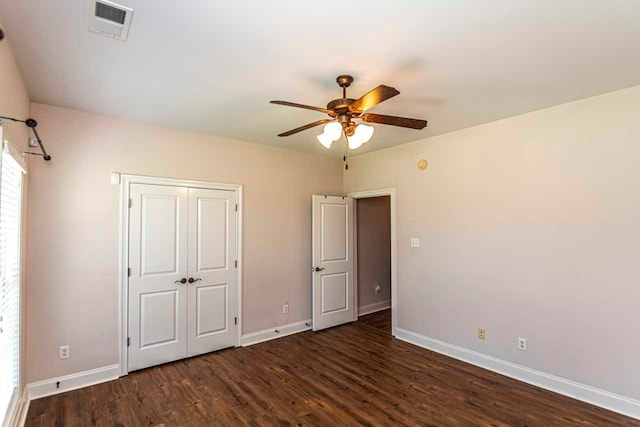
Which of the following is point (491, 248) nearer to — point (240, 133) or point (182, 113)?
point (240, 133)

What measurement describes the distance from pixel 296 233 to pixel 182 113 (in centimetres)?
227

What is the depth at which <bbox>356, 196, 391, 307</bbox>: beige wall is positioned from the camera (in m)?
5.76

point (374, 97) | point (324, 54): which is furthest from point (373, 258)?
point (324, 54)

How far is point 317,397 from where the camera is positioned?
298cm

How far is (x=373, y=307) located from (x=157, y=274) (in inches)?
146

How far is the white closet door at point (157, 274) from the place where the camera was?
3.53 metres

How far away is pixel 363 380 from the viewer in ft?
10.8

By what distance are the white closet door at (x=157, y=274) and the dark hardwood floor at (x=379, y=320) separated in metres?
2.70

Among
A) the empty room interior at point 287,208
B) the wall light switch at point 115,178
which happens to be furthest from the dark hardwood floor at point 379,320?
the wall light switch at point 115,178

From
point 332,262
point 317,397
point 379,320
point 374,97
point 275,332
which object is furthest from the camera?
point 379,320

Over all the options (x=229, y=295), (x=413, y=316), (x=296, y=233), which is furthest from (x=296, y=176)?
(x=413, y=316)

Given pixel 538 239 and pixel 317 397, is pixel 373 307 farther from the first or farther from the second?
pixel 538 239

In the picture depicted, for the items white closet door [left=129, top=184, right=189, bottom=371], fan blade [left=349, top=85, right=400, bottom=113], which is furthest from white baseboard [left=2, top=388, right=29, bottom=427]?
fan blade [left=349, top=85, right=400, bottom=113]

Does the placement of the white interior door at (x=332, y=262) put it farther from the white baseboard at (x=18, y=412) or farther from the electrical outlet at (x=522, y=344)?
the white baseboard at (x=18, y=412)
